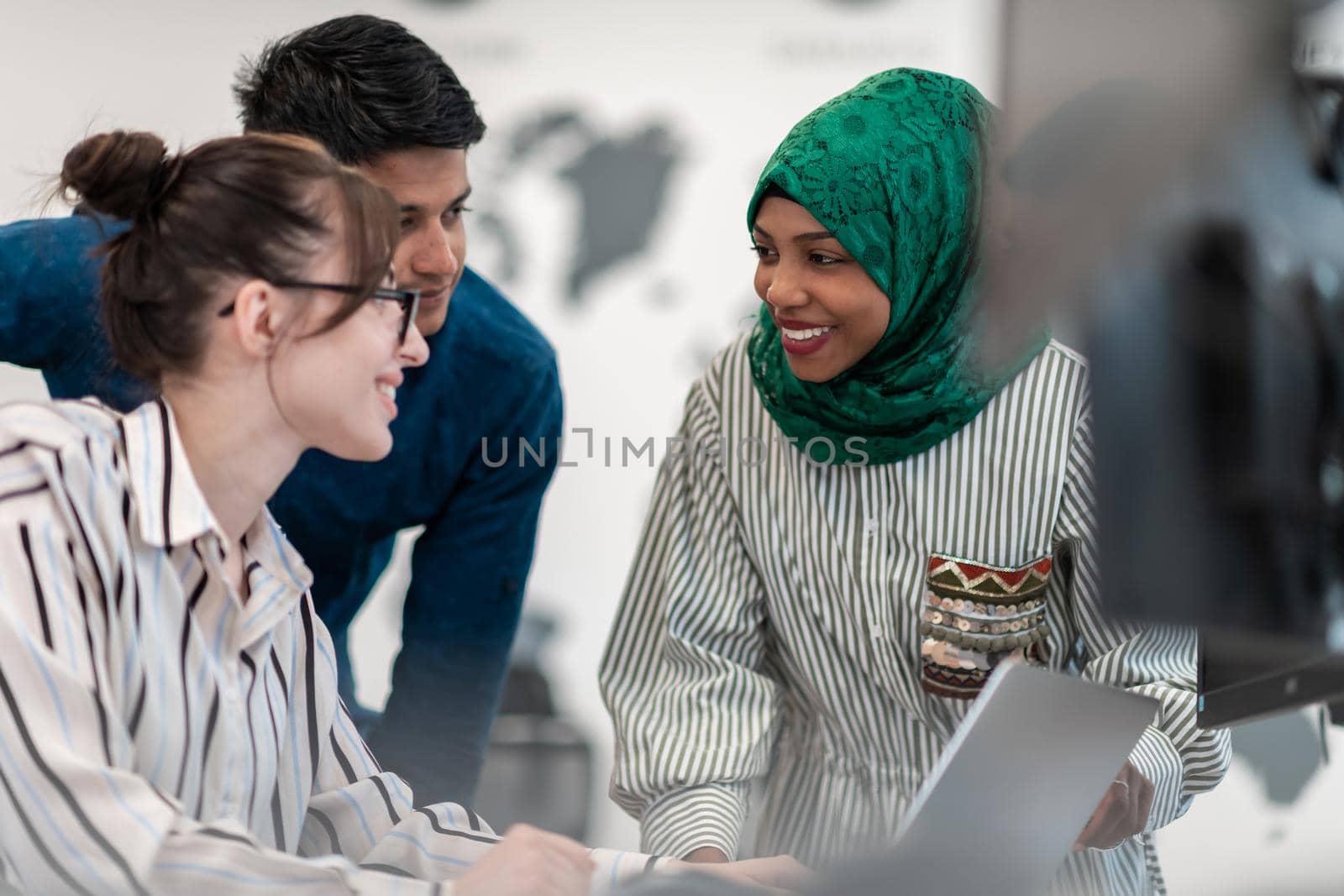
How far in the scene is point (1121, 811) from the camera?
1.38 m

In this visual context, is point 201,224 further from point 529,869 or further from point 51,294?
point 51,294

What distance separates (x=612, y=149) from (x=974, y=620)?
1589 millimetres

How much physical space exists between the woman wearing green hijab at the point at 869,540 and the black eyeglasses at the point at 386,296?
413 mm

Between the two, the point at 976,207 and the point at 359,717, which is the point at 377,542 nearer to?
the point at 359,717

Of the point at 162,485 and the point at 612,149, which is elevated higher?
the point at 612,149

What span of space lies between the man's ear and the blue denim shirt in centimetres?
70

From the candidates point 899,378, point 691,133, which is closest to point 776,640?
point 899,378

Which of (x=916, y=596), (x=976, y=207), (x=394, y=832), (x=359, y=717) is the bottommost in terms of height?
(x=359, y=717)

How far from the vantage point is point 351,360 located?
119 centimetres

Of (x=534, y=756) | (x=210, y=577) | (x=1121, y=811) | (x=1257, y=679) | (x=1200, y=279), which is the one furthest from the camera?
(x=534, y=756)

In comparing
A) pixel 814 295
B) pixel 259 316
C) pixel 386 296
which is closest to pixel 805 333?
pixel 814 295

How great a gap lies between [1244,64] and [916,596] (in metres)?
0.83

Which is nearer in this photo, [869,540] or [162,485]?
[162,485]

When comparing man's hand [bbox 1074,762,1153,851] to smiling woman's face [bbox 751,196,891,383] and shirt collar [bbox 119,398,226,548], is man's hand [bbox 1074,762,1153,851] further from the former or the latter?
shirt collar [bbox 119,398,226,548]
